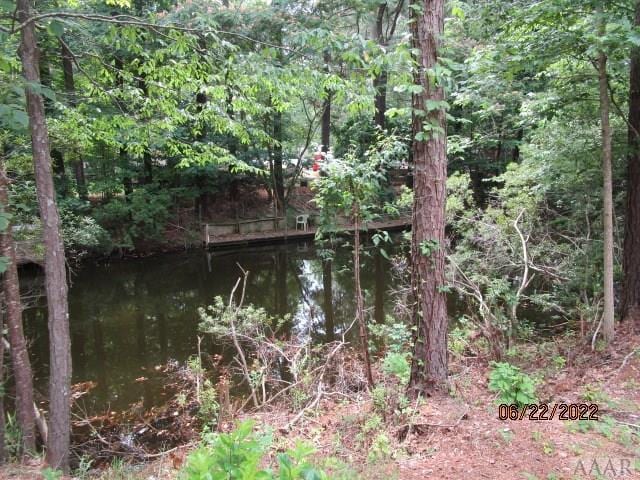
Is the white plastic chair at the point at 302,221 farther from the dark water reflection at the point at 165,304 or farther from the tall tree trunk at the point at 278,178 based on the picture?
the dark water reflection at the point at 165,304

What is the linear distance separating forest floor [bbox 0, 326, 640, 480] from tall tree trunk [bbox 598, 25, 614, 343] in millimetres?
275

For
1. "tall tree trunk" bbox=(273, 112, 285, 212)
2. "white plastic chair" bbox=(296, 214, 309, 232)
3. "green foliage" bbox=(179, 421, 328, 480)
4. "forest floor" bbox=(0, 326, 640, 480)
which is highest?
"tall tree trunk" bbox=(273, 112, 285, 212)

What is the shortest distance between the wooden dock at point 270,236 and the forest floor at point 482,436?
1114cm

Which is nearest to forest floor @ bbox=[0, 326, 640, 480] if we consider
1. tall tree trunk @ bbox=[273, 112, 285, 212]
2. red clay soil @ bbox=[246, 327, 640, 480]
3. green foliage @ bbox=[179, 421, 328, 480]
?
red clay soil @ bbox=[246, 327, 640, 480]

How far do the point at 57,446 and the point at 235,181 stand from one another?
14288 mm

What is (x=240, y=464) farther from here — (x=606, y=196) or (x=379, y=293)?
(x=379, y=293)

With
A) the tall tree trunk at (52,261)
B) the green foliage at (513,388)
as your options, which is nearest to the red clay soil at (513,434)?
the green foliage at (513,388)

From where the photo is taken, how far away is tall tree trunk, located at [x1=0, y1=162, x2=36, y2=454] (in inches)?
149

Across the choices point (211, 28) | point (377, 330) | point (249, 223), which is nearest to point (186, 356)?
point (377, 330)

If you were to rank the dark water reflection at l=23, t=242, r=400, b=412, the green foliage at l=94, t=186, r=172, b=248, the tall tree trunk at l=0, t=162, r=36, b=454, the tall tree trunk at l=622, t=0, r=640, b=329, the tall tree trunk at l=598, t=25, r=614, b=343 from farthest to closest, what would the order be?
1. the green foliage at l=94, t=186, r=172, b=248
2. the dark water reflection at l=23, t=242, r=400, b=412
3. the tall tree trunk at l=622, t=0, r=640, b=329
4. the tall tree trunk at l=598, t=25, r=614, b=343
5. the tall tree trunk at l=0, t=162, r=36, b=454

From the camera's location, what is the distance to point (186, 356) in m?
7.78

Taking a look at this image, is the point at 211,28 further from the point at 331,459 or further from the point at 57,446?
the point at 57,446

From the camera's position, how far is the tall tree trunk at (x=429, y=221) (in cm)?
345

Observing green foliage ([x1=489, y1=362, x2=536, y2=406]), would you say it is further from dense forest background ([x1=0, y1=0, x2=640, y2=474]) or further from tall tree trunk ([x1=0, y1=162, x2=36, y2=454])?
tall tree trunk ([x1=0, y1=162, x2=36, y2=454])
